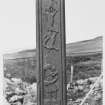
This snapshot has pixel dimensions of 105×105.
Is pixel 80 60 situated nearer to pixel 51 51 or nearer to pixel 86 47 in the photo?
pixel 86 47

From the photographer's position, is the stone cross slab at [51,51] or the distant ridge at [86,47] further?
the distant ridge at [86,47]

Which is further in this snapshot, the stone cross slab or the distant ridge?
the distant ridge

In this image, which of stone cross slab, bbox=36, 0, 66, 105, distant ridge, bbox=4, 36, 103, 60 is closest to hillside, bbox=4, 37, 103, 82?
distant ridge, bbox=4, 36, 103, 60

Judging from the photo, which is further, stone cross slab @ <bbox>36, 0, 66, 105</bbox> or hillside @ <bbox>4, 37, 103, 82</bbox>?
hillside @ <bbox>4, 37, 103, 82</bbox>

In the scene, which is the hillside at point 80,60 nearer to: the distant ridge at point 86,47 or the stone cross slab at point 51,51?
the distant ridge at point 86,47

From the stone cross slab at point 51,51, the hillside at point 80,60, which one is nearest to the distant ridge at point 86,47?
the hillside at point 80,60

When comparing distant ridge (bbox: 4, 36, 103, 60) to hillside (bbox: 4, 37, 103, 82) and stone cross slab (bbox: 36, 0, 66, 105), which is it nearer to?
hillside (bbox: 4, 37, 103, 82)

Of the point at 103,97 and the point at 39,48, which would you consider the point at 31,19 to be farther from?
the point at 103,97

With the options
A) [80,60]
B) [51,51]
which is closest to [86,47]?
[80,60]

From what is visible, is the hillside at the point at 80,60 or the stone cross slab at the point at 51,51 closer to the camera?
the stone cross slab at the point at 51,51
